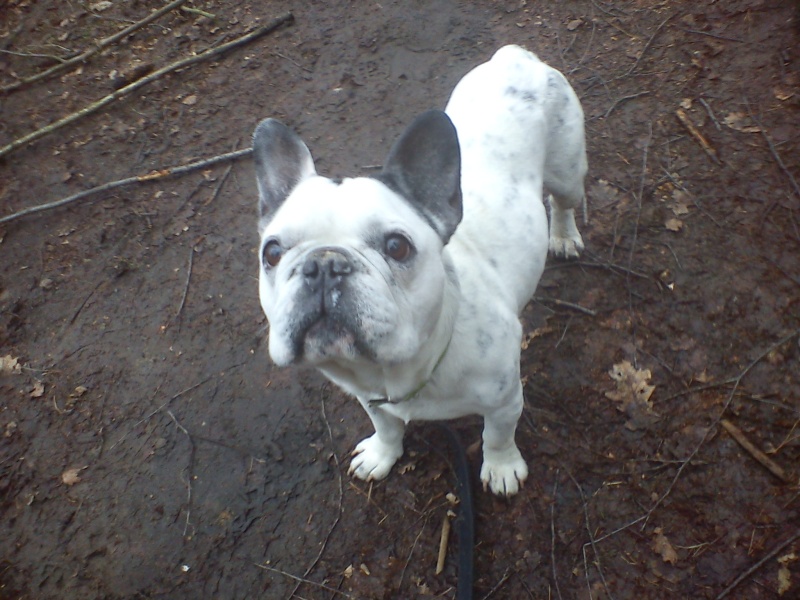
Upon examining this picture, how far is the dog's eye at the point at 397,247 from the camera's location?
2.21 meters

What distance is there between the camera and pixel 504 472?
10.9 ft

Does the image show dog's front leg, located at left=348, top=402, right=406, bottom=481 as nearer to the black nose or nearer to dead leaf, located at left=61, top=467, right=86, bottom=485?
the black nose

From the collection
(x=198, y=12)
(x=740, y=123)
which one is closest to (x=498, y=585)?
(x=740, y=123)

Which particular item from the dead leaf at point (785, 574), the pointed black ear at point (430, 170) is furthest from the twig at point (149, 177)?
the dead leaf at point (785, 574)

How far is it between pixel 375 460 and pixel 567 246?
2.22 meters

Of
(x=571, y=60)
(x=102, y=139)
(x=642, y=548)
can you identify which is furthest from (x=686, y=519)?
(x=102, y=139)

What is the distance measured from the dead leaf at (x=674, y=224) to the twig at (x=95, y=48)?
654cm

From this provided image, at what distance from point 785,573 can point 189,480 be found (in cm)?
356

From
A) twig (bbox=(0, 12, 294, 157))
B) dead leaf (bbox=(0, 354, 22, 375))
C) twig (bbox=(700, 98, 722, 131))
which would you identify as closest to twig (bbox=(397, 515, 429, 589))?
dead leaf (bbox=(0, 354, 22, 375))

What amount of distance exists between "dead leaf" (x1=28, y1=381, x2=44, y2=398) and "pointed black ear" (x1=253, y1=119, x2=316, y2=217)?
2.95m

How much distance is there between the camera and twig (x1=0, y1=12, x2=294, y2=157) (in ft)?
19.7

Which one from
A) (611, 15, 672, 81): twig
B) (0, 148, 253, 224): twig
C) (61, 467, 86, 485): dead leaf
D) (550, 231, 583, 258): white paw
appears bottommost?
(61, 467, 86, 485): dead leaf

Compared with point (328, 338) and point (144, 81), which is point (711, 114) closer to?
point (328, 338)

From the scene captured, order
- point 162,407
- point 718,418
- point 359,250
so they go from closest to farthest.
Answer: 1. point 359,250
2. point 718,418
3. point 162,407
